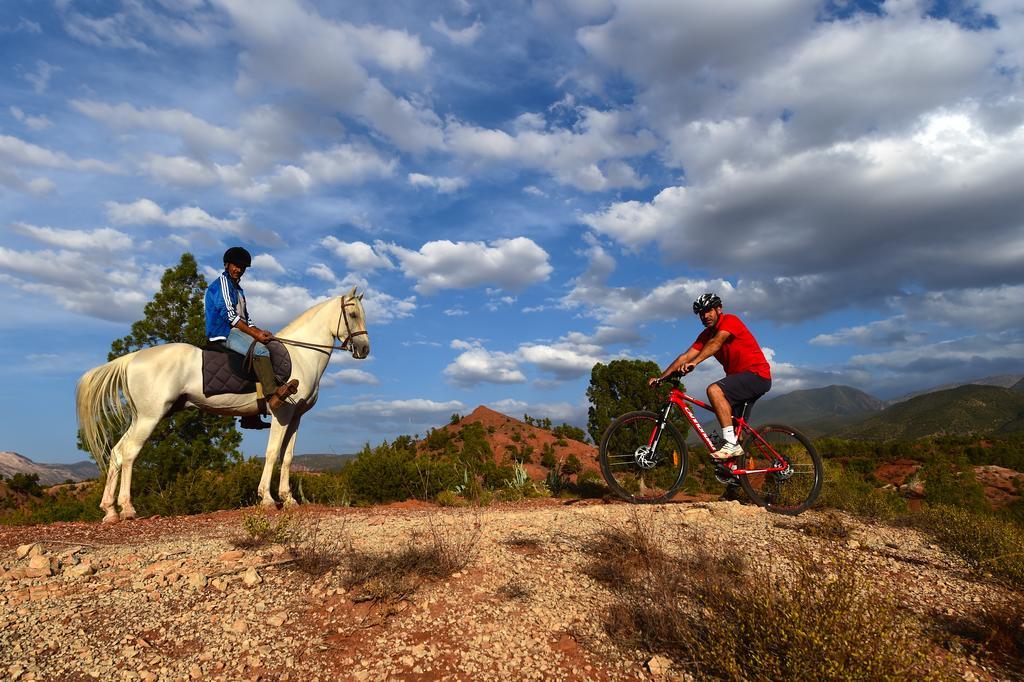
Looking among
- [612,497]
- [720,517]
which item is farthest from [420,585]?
[612,497]

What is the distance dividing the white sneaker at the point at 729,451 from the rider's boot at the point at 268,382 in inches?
271

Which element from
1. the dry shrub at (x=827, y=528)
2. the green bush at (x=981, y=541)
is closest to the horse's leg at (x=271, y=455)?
the dry shrub at (x=827, y=528)

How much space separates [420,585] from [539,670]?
143 centimetres

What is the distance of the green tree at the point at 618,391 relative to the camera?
56.9 feet

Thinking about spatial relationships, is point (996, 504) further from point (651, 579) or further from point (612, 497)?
point (651, 579)

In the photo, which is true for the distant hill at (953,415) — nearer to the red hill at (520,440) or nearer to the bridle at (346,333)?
the red hill at (520,440)

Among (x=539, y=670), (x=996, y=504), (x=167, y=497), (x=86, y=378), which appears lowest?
(x=996, y=504)

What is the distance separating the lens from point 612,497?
30.9ft

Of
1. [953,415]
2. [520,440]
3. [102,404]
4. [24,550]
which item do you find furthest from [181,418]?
[953,415]

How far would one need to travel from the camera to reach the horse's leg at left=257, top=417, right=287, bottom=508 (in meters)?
9.22

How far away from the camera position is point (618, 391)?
709 inches

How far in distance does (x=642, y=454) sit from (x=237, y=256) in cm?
736

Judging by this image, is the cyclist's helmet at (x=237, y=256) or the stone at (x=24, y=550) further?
the cyclist's helmet at (x=237, y=256)

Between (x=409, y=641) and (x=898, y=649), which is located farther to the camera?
(x=409, y=641)
